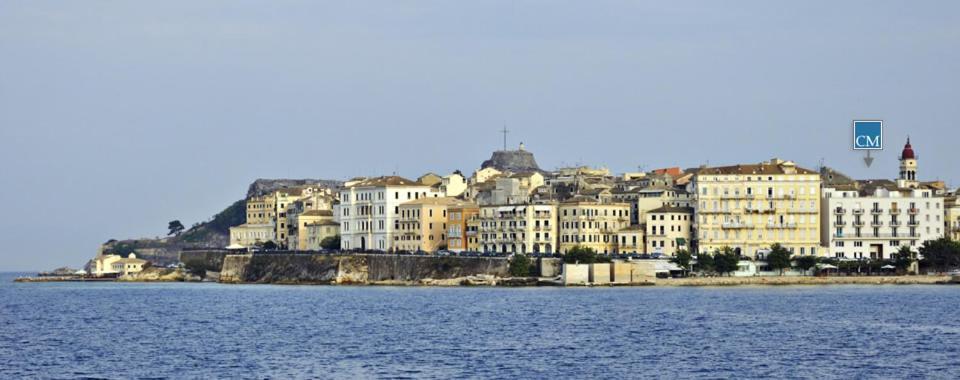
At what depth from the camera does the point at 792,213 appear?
11388cm

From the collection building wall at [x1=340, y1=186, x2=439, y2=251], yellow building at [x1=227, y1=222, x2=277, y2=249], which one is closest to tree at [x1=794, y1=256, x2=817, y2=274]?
building wall at [x1=340, y1=186, x2=439, y2=251]

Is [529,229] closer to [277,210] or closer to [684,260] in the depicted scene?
[684,260]

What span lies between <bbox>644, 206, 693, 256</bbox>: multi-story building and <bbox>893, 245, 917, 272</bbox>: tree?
14.0 metres

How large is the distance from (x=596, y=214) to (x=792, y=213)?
13513 mm

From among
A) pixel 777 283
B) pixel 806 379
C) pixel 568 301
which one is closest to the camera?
pixel 806 379

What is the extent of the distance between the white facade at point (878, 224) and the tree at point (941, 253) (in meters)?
4.34

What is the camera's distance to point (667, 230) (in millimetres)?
116062

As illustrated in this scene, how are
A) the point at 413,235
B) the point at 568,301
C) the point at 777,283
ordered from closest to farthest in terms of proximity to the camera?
the point at 568,301
the point at 777,283
the point at 413,235

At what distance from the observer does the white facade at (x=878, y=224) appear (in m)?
114

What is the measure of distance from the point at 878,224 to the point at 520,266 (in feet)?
83.5

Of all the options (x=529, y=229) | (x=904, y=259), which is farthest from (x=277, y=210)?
(x=904, y=259)

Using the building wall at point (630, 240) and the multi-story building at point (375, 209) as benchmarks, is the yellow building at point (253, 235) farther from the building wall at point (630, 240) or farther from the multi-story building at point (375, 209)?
the building wall at point (630, 240)

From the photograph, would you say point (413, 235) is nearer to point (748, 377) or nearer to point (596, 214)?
point (596, 214)

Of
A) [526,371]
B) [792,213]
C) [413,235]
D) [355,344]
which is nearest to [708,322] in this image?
[355,344]
